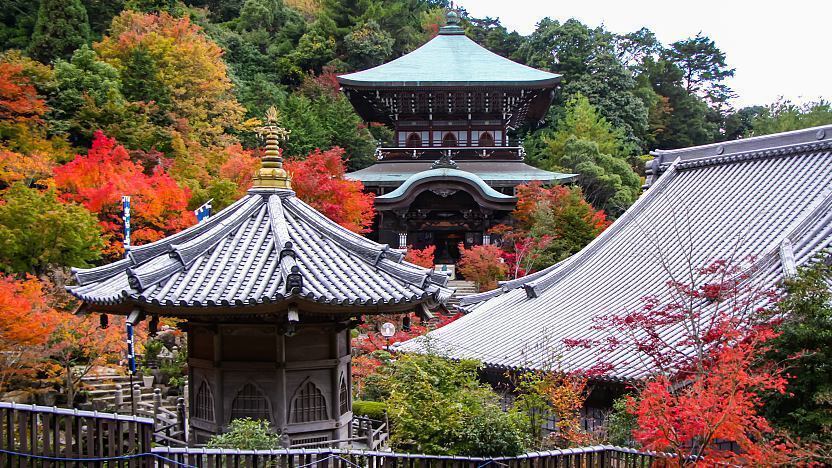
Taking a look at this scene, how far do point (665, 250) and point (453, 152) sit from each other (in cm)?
1913

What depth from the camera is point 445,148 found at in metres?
34.6

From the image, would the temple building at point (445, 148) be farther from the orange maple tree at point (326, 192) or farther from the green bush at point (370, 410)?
the green bush at point (370, 410)

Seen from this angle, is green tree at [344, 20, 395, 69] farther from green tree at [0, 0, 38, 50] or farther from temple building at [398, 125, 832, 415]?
temple building at [398, 125, 832, 415]

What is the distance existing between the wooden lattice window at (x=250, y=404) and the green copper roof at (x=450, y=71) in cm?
2616

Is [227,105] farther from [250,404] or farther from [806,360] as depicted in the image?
[806,360]

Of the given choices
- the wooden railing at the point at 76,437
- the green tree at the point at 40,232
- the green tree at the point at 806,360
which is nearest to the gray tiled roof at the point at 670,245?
the green tree at the point at 806,360

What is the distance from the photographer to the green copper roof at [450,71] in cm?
3306

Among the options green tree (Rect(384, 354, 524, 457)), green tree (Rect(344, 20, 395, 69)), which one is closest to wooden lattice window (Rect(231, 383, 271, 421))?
green tree (Rect(384, 354, 524, 457))

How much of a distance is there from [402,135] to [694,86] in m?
32.0

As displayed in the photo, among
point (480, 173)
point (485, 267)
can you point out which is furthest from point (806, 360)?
point (480, 173)

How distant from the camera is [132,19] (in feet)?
121

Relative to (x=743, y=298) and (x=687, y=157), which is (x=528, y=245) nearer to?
(x=687, y=157)

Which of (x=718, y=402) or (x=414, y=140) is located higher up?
(x=414, y=140)

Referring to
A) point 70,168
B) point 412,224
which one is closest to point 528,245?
point 412,224
